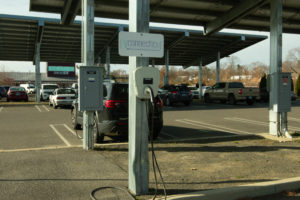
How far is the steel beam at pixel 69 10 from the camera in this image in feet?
41.6

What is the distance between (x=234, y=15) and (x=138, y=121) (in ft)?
27.6

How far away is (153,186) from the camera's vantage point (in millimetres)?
4914

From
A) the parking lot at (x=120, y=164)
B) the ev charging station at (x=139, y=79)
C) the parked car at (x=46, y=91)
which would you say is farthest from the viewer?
the parked car at (x=46, y=91)

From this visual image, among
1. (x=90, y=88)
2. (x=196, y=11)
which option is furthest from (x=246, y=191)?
(x=196, y=11)

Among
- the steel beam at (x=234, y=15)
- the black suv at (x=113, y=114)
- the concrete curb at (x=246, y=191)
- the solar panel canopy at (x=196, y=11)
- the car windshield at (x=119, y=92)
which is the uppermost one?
the solar panel canopy at (x=196, y=11)

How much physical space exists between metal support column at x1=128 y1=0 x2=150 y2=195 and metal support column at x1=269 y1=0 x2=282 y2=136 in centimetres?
628

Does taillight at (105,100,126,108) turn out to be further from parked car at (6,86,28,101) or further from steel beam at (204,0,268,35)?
parked car at (6,86,28,101)

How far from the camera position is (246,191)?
4668 mm

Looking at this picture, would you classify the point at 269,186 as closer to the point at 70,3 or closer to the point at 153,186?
the point at 153,186

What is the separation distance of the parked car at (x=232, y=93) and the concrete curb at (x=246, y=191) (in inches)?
820

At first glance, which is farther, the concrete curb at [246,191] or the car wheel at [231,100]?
the car wheel at [231,100]

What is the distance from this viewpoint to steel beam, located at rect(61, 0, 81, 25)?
12.7 metres

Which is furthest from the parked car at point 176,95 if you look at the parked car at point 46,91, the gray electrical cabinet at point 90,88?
the gray electrical cabinet at point 90,88

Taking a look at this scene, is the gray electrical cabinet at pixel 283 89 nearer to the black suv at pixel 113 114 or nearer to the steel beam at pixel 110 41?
the black suv at pixel 113 114
